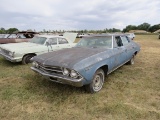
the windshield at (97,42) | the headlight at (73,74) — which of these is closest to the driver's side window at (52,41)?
the windshield at (97,42)

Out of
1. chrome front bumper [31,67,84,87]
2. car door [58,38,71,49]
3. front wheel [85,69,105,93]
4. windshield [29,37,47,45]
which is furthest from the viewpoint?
car door [58,38,71,49]

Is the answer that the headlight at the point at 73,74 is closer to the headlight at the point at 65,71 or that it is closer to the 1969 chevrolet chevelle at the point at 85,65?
the 1969 chevrolet chevelle at the point at 85,65

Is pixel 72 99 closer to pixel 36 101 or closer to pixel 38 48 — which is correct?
pixel 36 101

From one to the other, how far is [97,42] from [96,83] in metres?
1.60

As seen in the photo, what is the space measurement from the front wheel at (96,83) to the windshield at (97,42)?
1.14m

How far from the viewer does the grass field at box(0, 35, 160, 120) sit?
10.8 feet

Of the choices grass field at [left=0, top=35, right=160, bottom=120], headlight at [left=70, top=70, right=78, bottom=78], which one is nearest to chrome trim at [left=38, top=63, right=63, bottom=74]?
headlight at [left=70, top=70, right=78, bottom=78]

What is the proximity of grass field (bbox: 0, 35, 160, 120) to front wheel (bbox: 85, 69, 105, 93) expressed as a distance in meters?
0.15

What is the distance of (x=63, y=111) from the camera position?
3449mm

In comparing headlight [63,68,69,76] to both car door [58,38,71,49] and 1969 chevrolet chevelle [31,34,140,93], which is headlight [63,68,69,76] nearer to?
1969 chevrolet chevelle [31,34,140,93]

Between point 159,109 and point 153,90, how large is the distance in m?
1.04

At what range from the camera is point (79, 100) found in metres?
3.91

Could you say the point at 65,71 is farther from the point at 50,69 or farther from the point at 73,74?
the point at 50,69

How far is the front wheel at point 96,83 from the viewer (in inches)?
163
